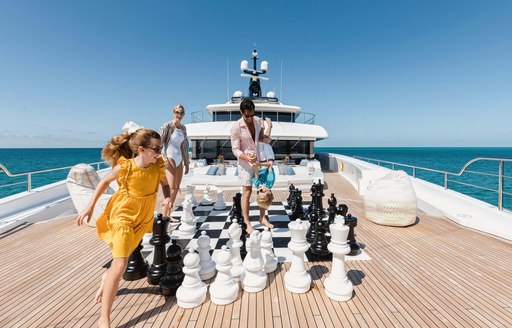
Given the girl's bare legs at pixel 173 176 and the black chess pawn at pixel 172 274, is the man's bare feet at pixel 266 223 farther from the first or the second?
the black chess pawn at pixel 172 274

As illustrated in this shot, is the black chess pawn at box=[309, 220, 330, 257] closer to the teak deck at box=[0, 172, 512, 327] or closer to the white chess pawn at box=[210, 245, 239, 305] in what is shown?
the teak deck at box=[0, 172, 512, 327]

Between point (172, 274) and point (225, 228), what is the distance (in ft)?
4.44

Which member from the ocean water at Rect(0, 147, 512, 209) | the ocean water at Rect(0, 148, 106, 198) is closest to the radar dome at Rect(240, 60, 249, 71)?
the ocean water at Rect(0, 148, 106, 198)

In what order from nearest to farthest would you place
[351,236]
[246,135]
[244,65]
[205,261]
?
[205,261]
[351,236]
[246,135]
[244,65]

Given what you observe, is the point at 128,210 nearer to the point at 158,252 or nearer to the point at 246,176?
the point at 158,252

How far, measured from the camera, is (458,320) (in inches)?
57.9

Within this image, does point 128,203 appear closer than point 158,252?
Yes

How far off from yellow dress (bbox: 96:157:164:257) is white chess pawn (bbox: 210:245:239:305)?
582 millimetres

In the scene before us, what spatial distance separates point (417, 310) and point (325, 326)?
676 mm

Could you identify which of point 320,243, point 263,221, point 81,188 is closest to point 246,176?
point 263,221

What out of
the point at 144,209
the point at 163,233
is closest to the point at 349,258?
the point at 163,233

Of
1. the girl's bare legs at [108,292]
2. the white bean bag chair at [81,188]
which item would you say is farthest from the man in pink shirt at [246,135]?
the white bean bag chair at [81,188]

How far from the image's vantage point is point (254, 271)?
1773mm

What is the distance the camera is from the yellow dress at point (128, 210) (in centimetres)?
148
